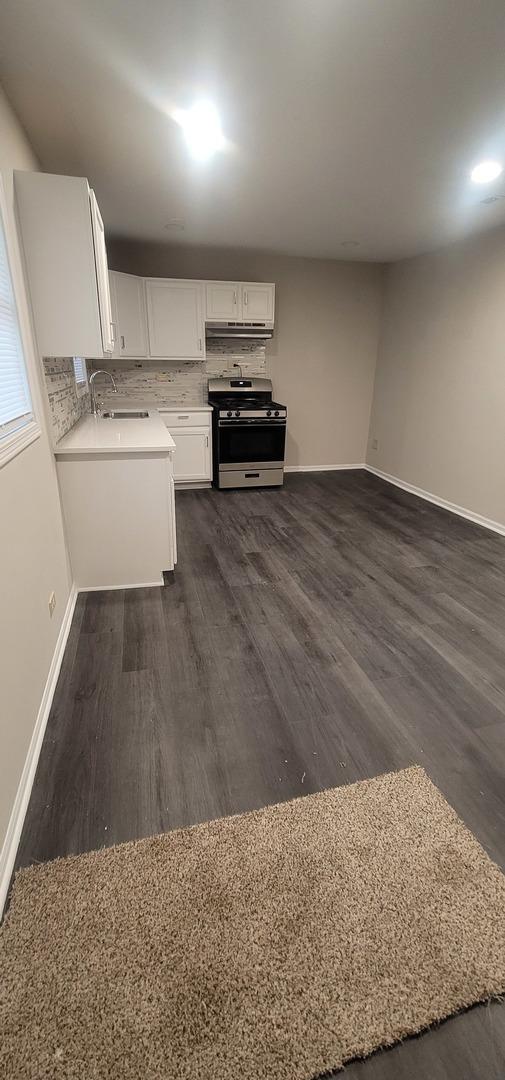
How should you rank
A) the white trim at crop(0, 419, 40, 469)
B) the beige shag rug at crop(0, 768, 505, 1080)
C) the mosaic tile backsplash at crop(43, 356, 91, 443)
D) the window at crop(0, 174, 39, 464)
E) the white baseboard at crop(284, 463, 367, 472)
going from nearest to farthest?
the beige shag rug at crop(0, 768, 505, 1080), the white trim at crop(0, 419, 40, 469), the window at crop(0, 174, 39, 464), the mosaic tile backsplash at crop(43, 356, 91, 443), the white baseboard at crop(284, 463, 367, 472)

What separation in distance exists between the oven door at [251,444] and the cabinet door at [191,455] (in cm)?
20

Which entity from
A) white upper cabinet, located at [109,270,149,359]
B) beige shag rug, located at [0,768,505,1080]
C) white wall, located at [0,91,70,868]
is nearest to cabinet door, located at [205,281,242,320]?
white upper cabinet, located at [109,270,149,359]

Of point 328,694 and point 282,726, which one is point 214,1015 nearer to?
point 282,726

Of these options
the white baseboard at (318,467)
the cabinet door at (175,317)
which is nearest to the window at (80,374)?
the cabinet door at (175,317)

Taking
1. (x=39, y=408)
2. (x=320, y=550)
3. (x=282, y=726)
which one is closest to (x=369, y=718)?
(x=282, y=726)

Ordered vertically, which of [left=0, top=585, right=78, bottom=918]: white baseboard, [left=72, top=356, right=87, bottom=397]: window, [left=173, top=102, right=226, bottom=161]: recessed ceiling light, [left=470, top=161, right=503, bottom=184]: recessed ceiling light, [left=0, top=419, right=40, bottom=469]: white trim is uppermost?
[left=470, top=161, right=503, bottom=184]: recessed ceiling light

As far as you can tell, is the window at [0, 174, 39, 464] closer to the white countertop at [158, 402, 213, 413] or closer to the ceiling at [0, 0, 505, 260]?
the ceiling at [0, 0, 505, 260]

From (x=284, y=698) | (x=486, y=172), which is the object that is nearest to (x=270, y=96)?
(x=486, y=172)

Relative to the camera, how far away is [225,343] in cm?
514

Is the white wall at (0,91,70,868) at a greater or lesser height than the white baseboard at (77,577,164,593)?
greater

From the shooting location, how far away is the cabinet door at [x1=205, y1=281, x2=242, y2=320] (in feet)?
15.2

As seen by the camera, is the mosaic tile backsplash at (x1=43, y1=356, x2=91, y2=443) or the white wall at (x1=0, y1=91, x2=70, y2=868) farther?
the mosaic tile backsplash at (x1=43, y1=356, x2=91, y2=443)

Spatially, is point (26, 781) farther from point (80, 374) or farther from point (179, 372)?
point (179, 372)

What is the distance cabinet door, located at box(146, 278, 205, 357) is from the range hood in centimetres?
19
